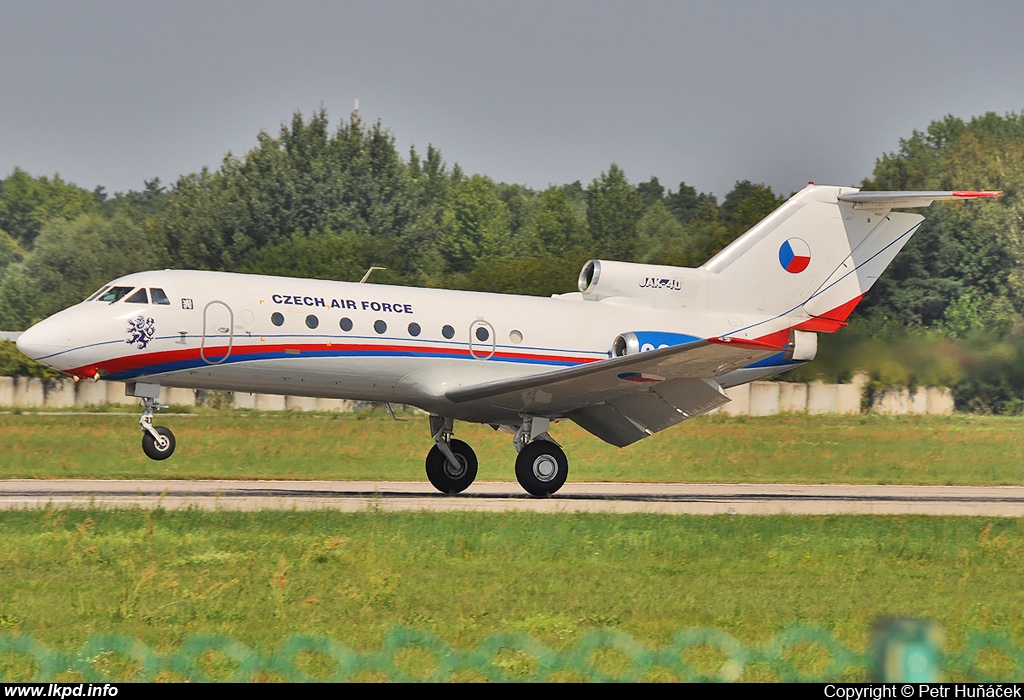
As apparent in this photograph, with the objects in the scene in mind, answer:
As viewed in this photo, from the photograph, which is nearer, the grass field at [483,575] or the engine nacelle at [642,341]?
the grass field at [483,575]

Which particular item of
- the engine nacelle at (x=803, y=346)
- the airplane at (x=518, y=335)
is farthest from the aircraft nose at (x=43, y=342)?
the engine nacelle at (x=803, y=346)

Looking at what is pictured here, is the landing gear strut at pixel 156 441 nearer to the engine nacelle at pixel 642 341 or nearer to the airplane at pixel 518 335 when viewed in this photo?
the airplane at pixel 518 335

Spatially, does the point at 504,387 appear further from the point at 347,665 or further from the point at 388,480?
the point at 347,665

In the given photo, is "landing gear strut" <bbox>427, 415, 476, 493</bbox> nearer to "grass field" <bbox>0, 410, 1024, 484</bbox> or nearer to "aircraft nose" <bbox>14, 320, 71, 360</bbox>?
"grass field" <bbox>0, 410, 1024, 484</bbox>

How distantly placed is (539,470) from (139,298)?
6822mm

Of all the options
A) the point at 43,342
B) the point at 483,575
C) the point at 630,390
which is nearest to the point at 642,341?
the point at 630,390

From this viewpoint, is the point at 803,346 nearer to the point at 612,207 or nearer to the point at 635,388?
the point at 635,388

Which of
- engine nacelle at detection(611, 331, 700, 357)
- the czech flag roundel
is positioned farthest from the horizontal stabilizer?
engine nacelle at detection(611, 331, 700, 357)

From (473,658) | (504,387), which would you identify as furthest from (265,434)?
(473,658)

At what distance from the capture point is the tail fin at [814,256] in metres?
22.6

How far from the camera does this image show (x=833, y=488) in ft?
78.5

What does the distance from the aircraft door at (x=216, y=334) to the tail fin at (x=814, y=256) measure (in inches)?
351

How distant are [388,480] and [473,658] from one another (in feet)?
51.8

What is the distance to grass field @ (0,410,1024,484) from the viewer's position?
2519 cm
